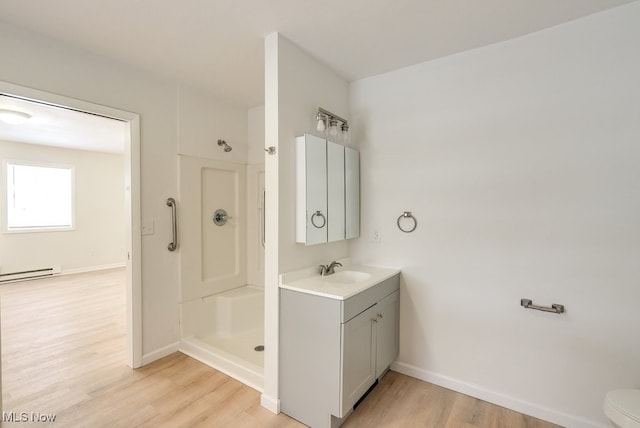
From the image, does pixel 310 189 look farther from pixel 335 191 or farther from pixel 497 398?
pixel 497 398

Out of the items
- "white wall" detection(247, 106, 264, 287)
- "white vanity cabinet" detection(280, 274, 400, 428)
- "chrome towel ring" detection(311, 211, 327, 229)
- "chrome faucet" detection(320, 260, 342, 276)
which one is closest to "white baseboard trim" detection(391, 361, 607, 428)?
"white vanity cabinet" detection(280, 274, 400, 428)

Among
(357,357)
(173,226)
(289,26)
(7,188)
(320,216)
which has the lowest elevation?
(357,357)

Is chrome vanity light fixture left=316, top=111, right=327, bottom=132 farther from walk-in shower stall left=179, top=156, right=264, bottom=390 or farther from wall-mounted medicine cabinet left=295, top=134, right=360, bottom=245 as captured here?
walk-in shower stall left=179, top=156, right=264, bottom=390

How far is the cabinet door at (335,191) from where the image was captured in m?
2.42

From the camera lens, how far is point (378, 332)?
7.42 ft


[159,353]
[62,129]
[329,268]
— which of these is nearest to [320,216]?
[329,268]

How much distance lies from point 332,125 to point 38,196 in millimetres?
6589

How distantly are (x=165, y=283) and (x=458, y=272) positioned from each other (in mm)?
2613

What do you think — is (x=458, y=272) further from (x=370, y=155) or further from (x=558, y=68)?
(x=558, y=68)

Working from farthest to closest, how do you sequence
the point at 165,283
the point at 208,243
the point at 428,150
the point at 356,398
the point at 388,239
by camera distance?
the point at 208,243 < the point at 165,283 < the point at 388,239 < the point at 428,150 < the point at 356,398

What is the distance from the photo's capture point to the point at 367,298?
211cm

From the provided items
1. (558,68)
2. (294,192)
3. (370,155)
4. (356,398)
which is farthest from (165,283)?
(558,68)

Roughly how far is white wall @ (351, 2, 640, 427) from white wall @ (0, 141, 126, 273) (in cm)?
655

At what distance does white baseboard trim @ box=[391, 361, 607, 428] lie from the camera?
1933mm
